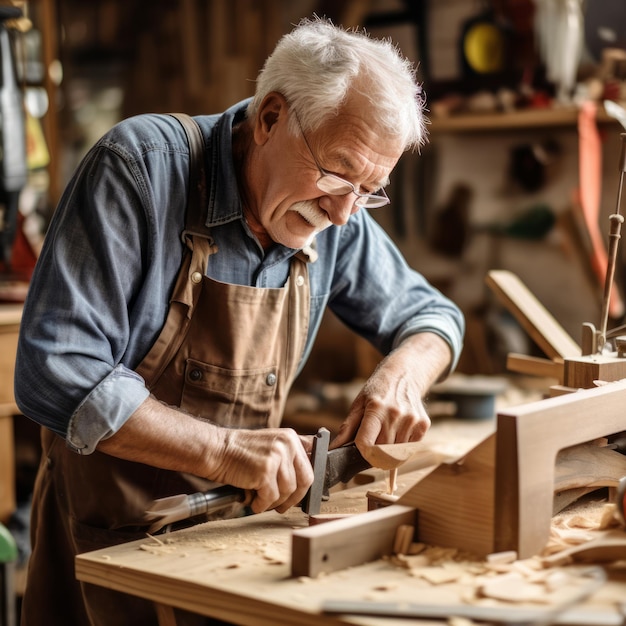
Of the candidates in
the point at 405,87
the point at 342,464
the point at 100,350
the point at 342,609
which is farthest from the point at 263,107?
the point at 342,609

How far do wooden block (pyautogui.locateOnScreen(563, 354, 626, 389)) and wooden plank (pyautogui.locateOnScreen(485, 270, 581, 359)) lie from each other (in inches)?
15.4

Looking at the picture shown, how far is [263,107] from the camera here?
211 cm

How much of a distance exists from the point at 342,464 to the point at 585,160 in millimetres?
2468

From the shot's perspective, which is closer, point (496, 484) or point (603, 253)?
point (496, 484)

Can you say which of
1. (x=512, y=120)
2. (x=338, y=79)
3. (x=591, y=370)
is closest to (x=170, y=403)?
(x=338, y=79)

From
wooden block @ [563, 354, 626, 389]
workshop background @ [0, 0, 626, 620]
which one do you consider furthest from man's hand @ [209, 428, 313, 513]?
workshop background @ [0, 0, 626, 620]

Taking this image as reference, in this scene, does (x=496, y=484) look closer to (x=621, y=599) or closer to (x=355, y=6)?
(x=621, y=599)

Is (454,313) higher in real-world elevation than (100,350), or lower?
lower

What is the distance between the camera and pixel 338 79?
1988 mm

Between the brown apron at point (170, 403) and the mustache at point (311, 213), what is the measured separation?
0.19m

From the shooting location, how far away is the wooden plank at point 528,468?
1569 millimetres

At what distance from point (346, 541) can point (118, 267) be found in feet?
2.37

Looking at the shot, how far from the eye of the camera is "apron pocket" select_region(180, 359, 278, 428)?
2.12m

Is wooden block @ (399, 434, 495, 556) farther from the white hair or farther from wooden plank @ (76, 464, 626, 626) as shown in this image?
the white hair
